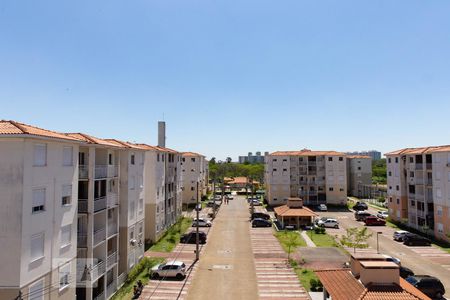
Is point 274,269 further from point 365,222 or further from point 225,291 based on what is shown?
point 365,222

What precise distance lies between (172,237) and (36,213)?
31794 mm

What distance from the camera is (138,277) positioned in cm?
3297

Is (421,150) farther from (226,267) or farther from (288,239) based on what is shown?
(226,267)

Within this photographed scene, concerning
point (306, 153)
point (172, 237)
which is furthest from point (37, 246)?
point (306, 153)

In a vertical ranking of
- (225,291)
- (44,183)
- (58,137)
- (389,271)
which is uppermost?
(58,137)

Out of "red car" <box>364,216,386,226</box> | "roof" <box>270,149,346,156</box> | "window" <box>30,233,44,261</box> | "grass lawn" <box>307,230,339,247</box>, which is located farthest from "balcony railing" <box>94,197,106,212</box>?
"roof" <box>270,149,346,156</box>

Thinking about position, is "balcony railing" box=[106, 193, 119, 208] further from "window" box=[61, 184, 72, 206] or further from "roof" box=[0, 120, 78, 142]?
"roof" box=[0, 120, 78, 142]

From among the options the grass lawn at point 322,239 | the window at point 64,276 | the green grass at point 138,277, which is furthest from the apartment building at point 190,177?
the window at point 64,276

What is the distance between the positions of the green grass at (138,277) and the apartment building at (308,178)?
4811cm

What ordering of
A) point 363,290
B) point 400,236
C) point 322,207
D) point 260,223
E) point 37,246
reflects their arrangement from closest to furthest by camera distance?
point 37,246 < point 363,290 < point 400,236 < point 260,223 < point 322,207

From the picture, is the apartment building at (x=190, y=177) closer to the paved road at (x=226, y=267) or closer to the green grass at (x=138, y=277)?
the paved road at (x=226, y=267)

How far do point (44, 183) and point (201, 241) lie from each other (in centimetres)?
2978

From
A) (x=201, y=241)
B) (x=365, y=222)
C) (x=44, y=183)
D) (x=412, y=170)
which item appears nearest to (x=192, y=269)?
(x=201, y=241)

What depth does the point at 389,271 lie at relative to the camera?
20.0 meters
